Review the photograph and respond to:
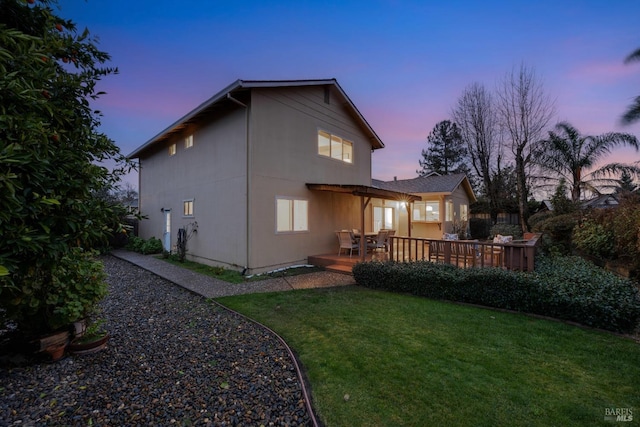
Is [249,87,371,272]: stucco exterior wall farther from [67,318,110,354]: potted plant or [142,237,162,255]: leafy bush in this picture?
[142,237,162,255]: leafy bush

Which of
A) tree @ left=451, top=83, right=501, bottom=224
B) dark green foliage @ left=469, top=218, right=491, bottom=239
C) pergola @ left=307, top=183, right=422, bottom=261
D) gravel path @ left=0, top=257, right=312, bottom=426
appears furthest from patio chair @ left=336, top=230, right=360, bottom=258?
tree @ left=451, top=83, right=501, bottom=224

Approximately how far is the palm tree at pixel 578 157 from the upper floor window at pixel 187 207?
21.6 meters

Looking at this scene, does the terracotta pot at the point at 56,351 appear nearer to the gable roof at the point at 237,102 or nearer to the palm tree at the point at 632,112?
the gable roof at the point at 237,102

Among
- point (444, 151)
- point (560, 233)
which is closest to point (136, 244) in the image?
point (560, 233)

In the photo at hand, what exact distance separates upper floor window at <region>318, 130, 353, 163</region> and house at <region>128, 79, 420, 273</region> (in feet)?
0.15

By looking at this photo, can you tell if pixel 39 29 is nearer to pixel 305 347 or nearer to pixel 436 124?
pixel 305 347

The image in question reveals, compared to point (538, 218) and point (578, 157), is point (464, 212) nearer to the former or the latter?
point (538, 218)

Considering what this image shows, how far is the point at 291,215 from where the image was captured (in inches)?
400

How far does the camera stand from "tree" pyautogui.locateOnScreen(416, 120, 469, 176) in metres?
33.8

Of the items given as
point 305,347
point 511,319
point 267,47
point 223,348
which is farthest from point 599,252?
point 267,47

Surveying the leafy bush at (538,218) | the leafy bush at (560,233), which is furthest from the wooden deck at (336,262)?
the leafy bush at (538,218)

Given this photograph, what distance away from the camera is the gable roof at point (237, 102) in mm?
8516

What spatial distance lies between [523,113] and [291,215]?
56.1 ft

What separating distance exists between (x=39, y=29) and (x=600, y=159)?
25.3m
